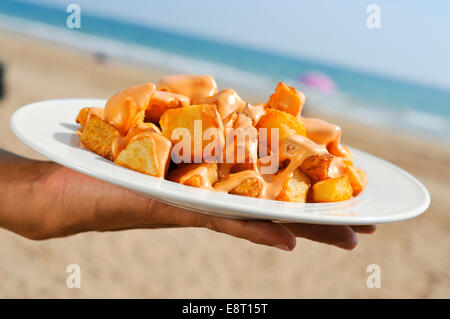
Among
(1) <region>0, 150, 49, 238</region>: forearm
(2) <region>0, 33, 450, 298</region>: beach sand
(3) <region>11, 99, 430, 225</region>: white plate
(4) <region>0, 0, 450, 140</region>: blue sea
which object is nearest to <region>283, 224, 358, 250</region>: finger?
(3) <region>11, 99, 430, 225</region>: white plate

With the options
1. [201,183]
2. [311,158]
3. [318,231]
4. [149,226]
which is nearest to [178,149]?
[201,183]

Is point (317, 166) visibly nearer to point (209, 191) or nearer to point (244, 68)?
point (209, 191)

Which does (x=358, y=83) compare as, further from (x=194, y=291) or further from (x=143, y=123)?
(x=143, y=123)

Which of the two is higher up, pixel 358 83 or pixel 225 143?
pixel 225 143

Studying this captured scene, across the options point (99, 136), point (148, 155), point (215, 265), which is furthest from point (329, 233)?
point (215, 265)

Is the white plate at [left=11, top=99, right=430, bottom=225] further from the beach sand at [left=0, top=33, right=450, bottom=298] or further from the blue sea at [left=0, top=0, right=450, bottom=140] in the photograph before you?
the blue sea at [left=0, top=0, right=450, bottom=140]
